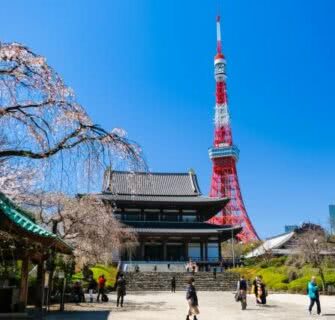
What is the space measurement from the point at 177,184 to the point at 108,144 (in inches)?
1988

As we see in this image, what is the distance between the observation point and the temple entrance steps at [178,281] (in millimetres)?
37469

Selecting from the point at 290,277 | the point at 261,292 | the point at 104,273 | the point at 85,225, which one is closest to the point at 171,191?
the point at 104,273

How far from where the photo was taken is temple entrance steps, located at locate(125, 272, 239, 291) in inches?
1475

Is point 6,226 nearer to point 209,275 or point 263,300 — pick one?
point 263,300

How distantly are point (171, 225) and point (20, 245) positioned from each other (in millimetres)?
37986

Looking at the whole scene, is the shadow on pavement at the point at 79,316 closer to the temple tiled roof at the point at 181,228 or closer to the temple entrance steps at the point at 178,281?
the temple entrance steps at the point at 178,281

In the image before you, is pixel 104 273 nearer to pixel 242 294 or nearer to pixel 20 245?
pixel 242 294

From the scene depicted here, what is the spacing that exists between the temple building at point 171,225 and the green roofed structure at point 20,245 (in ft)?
104

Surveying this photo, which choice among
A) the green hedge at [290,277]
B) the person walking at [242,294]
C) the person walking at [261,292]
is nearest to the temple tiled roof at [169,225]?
the green hedge at [290,277]

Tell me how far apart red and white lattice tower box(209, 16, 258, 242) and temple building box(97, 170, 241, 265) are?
18018mm

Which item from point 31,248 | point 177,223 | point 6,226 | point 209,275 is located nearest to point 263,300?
point 31,248

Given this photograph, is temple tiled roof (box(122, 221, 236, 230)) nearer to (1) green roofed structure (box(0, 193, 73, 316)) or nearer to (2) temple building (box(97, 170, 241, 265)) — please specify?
(2) temple building (box(97, 170, 241, 265))

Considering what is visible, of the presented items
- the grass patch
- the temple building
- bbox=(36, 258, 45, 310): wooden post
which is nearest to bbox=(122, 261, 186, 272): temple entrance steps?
the temple building

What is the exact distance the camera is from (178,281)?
128 feet
